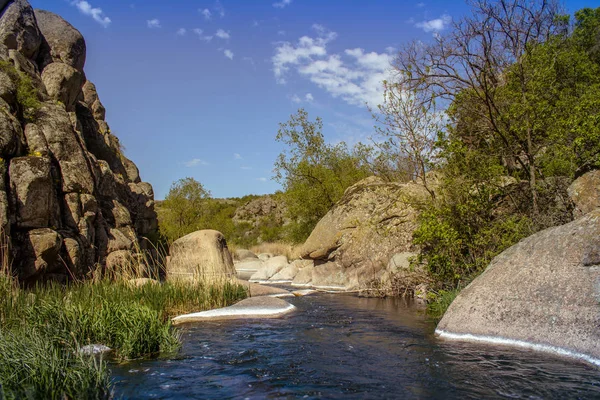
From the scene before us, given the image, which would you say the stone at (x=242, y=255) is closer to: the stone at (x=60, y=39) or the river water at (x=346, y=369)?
the stone at (x=60, y=39)

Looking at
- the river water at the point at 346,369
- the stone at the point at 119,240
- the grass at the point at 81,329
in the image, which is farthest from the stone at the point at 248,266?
the river water at the point at 346,369

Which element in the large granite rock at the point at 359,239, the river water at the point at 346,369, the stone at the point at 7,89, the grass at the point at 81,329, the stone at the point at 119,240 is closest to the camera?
the grass at the point at 81,329

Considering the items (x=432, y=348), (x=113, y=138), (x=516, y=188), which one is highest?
(x=113, y=138)

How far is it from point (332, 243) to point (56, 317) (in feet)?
51.4

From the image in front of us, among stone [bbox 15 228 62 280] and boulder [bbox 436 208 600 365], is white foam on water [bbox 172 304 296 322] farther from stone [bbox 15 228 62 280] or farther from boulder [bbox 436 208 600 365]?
stone [bbox 15 228 62 280]

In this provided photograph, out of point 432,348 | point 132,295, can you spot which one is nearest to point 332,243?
point 132,295

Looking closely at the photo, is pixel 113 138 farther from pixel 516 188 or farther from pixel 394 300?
pixel 516 188

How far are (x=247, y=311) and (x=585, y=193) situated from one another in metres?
9.49

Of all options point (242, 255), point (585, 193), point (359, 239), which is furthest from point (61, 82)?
point (585, 193)

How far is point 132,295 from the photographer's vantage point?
1165 cm

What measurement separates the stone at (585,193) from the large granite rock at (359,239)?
25.1 feet

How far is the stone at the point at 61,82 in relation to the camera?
28.1 meters

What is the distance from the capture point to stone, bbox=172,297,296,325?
12391 mm

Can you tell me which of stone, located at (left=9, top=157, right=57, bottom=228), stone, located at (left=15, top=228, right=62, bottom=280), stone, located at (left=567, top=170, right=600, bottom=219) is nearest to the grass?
stone, located at (left=15, top=228, right=62, bottom=280)
